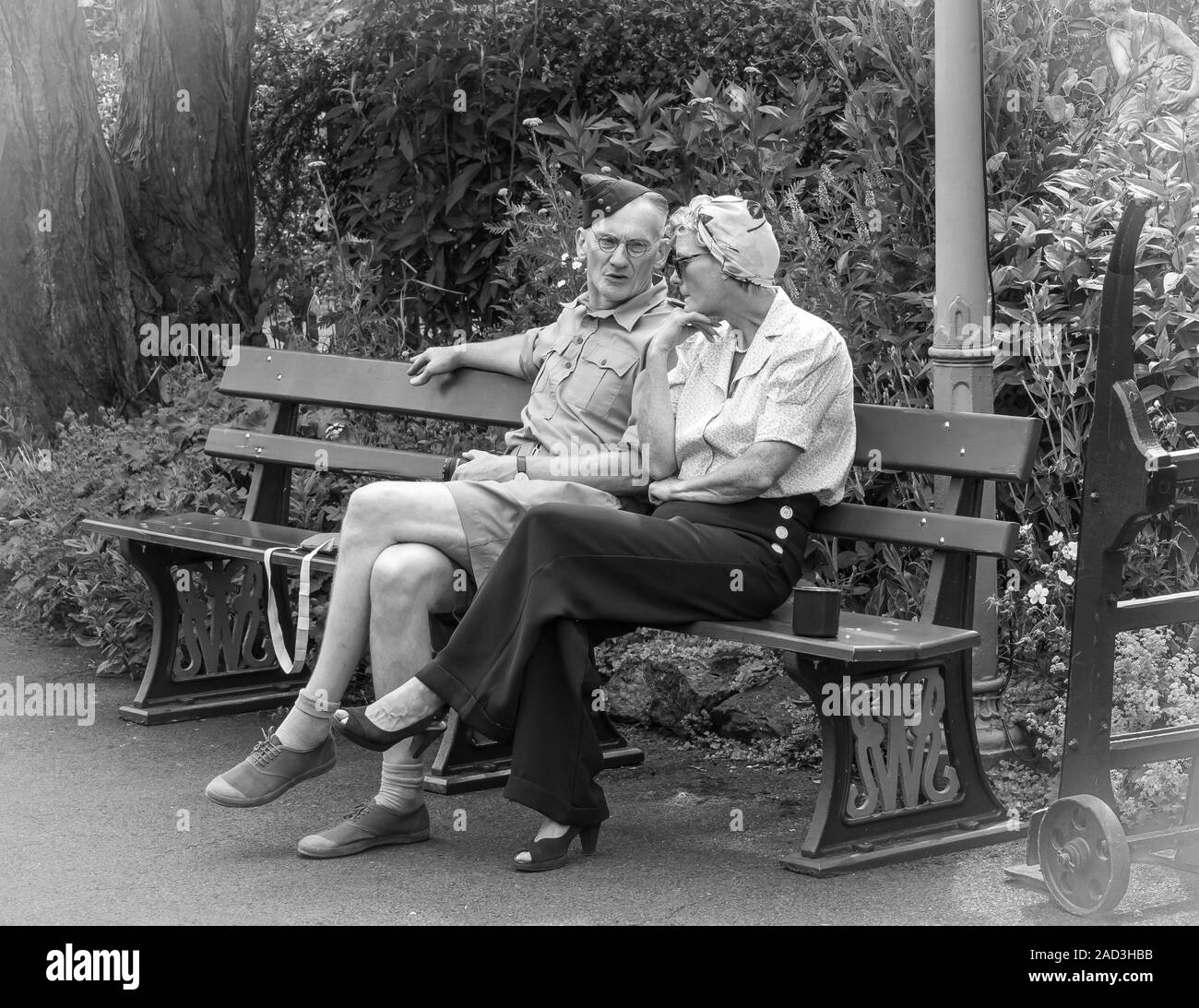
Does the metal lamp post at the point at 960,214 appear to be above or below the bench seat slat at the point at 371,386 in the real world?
above

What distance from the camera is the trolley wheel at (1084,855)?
347 cm

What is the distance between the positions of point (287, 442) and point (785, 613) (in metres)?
2.22

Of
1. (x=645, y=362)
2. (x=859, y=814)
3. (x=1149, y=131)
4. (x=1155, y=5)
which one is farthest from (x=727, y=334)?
(x=1155, y=5)

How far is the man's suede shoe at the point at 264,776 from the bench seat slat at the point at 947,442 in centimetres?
166

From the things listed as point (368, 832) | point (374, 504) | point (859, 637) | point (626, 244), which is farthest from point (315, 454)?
point (859, 637)

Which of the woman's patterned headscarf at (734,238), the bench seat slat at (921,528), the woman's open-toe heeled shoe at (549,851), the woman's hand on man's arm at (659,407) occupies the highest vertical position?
the woman's patterned headscarf at (734,238)

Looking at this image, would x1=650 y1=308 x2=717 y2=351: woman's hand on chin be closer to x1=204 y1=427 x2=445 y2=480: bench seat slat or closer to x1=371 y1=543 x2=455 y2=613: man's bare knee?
x1=371 y1=543 x2=455 y2=613: man's bare knee

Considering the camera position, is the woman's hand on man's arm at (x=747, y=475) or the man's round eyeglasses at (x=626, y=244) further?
the man's round eyeglasses at (x=626, y=244)

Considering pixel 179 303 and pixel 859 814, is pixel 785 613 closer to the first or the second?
pixel 859 814

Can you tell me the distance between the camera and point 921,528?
4.30m

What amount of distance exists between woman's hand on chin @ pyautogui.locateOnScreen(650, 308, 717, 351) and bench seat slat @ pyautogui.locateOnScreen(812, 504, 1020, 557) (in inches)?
23.0

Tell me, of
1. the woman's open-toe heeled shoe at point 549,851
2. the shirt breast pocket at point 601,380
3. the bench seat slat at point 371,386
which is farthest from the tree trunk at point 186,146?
the woman's open-toe heeled shoe at point 549,851

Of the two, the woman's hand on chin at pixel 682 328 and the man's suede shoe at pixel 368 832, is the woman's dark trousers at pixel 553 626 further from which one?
the woman's hand on chin at pixel 682 328

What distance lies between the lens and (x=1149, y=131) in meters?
5.36
